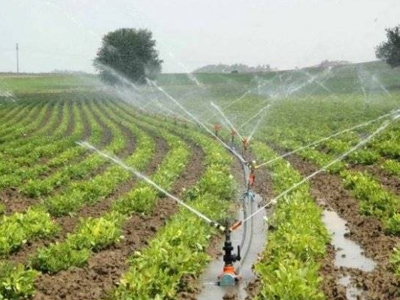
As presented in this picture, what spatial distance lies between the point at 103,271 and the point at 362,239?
5236 mm

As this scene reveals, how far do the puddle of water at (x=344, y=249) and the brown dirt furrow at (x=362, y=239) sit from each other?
129mm

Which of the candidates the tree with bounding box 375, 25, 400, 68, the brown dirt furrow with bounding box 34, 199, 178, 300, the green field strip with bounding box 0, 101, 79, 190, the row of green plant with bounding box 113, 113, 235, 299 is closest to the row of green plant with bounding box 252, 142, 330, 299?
the row of green plant with bounding box 113, 113, 235, 299

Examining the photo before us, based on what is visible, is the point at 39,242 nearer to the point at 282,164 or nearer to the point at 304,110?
the point at 282,164

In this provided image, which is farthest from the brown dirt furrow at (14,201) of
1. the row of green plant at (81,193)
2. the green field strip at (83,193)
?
the green field strip at (83,193)

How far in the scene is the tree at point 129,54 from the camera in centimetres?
9256

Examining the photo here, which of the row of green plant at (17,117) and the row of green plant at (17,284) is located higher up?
the row of green plant at (17,284)

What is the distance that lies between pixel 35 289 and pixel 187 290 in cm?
230

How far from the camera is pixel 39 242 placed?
10.8 m

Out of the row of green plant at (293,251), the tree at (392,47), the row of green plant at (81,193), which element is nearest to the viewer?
the row of green plant at (293,251)

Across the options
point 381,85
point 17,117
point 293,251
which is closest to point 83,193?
point 293,251

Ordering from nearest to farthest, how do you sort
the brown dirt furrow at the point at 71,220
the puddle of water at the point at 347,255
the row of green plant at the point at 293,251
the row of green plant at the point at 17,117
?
the row of green plant at the point at 293,251
the puddle of water at the point at 347,255
the brown dirt furrow at the point at 71,220
the row of green plant at the point at 17,117

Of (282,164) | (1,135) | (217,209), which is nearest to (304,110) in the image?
(1,135)

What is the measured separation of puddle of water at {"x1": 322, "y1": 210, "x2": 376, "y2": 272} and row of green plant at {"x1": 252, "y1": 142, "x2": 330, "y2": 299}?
12.1 inches

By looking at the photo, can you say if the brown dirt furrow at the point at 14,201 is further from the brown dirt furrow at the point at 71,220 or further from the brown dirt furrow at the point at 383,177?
the brown dirt furrow at the point at 383,177
